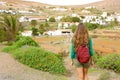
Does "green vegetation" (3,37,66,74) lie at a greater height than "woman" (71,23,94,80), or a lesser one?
lesser

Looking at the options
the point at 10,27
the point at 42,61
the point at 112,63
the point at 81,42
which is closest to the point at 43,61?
the point at 42,61

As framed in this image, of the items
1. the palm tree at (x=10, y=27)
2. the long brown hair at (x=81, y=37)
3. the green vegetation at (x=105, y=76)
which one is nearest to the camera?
the long brown hair at (x=81, y=37)

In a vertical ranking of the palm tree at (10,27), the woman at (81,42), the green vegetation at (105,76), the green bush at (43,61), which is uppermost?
the woman at (81,42)

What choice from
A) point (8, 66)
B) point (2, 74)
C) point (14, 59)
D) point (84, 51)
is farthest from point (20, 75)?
point (84, 51)

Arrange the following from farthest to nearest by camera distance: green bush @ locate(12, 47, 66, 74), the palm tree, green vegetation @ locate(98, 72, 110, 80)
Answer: the palm tree
green bush @ locate(12, 47, 66, 74)
green vegetation @ locate(98, 72, 110, 80)

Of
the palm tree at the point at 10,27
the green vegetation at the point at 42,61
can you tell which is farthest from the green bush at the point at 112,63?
the palm tree at the point at 10,27

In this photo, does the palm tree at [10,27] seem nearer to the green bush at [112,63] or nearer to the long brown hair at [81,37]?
the green bush at [112,63]

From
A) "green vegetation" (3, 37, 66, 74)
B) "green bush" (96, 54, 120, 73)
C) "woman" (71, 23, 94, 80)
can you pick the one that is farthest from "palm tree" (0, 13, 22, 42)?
"woman" (71, 23, 94, 80)

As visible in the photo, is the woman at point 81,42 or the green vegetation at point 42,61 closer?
the woman at point 81,42

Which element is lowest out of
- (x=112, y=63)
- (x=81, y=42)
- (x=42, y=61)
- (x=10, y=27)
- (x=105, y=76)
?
(x=10, y=27)

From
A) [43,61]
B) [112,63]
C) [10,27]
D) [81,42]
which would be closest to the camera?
[81,42]

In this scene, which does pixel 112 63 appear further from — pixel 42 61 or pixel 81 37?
pixel 81 37

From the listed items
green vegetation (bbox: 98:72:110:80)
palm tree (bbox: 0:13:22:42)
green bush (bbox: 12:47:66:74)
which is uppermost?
green bush (bbox: 12:47:66:74)

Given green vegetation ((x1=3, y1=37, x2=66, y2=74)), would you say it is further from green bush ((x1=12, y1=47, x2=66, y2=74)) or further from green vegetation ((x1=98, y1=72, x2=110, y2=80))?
green vegetation ((x1=98, y1=72, x2=110, y2=80))
